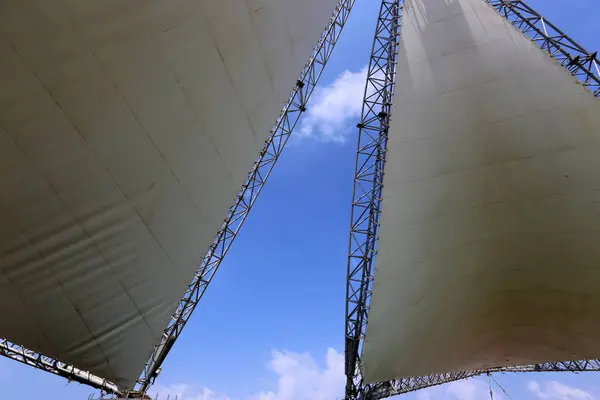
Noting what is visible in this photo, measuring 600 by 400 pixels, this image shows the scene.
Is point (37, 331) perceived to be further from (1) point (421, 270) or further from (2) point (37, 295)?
(1) point (421, 270)

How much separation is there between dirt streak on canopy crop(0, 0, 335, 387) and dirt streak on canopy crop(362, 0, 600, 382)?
570 centimetres

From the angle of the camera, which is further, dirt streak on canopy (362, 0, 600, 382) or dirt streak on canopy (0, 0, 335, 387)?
dirt streak on canopy (362, 0, 600, 382)

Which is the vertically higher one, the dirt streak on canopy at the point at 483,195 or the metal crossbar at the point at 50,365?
the dirt streak on canopy at the point at 483,195

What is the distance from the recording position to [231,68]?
7.70 m

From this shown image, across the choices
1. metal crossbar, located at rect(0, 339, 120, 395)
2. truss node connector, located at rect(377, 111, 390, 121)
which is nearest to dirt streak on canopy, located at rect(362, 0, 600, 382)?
truss node connector, located at rect(377, 111, 390, 121)

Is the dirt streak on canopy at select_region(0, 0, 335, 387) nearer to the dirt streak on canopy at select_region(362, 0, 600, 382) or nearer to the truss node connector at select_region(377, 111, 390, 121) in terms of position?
the dirt streak on canopy at select_region(362, 0, 600, 382)

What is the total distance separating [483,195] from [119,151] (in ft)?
36.0

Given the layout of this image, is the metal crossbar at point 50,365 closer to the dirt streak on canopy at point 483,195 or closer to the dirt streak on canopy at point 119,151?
the dirt streak on canopy at point 119,151

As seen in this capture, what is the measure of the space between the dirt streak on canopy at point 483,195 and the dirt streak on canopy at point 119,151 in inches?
224

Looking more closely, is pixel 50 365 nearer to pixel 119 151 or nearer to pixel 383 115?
pixel 119 151

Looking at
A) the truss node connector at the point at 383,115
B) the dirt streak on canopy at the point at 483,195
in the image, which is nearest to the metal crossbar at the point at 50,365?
the dirt streak on canopy at the point at 483,195

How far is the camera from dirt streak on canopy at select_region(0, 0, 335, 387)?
16.0ft

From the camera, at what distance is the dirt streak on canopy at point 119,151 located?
486 cm

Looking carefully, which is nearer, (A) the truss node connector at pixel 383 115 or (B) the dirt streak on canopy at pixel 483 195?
(B) the dirt streak on canopy at pixel 483 195
